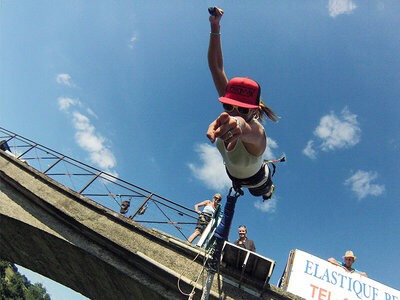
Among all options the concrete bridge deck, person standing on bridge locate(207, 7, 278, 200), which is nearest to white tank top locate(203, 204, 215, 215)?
the concrete bridge deck

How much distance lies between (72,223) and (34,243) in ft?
5.62

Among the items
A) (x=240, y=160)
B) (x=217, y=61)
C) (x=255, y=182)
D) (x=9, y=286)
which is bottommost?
(x=9, y=286)

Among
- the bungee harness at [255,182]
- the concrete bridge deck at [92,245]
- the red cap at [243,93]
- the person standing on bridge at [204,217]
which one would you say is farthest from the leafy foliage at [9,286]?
the red cap at [243,93]

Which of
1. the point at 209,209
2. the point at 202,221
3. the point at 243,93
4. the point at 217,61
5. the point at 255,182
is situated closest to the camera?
the point at 243,93

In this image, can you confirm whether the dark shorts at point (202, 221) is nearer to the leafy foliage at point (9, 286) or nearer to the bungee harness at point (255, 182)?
the bungee harness at point (255, 182)

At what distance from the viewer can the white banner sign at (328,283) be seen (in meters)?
5.09

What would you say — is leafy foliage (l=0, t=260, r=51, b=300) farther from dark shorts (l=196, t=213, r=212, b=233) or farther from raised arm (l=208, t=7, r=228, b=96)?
raised arm (l=208, t=7, r=228, b=96)

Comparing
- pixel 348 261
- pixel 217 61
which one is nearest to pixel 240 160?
pixel 217 61

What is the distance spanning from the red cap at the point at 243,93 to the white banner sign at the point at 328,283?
5060 mm

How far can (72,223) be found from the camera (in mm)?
5230

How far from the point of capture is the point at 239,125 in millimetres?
1562

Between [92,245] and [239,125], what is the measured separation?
517 cm

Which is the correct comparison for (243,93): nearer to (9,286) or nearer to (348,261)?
(348,261)

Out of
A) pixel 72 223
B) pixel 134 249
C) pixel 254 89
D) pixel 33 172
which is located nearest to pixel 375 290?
pixel 134 249
